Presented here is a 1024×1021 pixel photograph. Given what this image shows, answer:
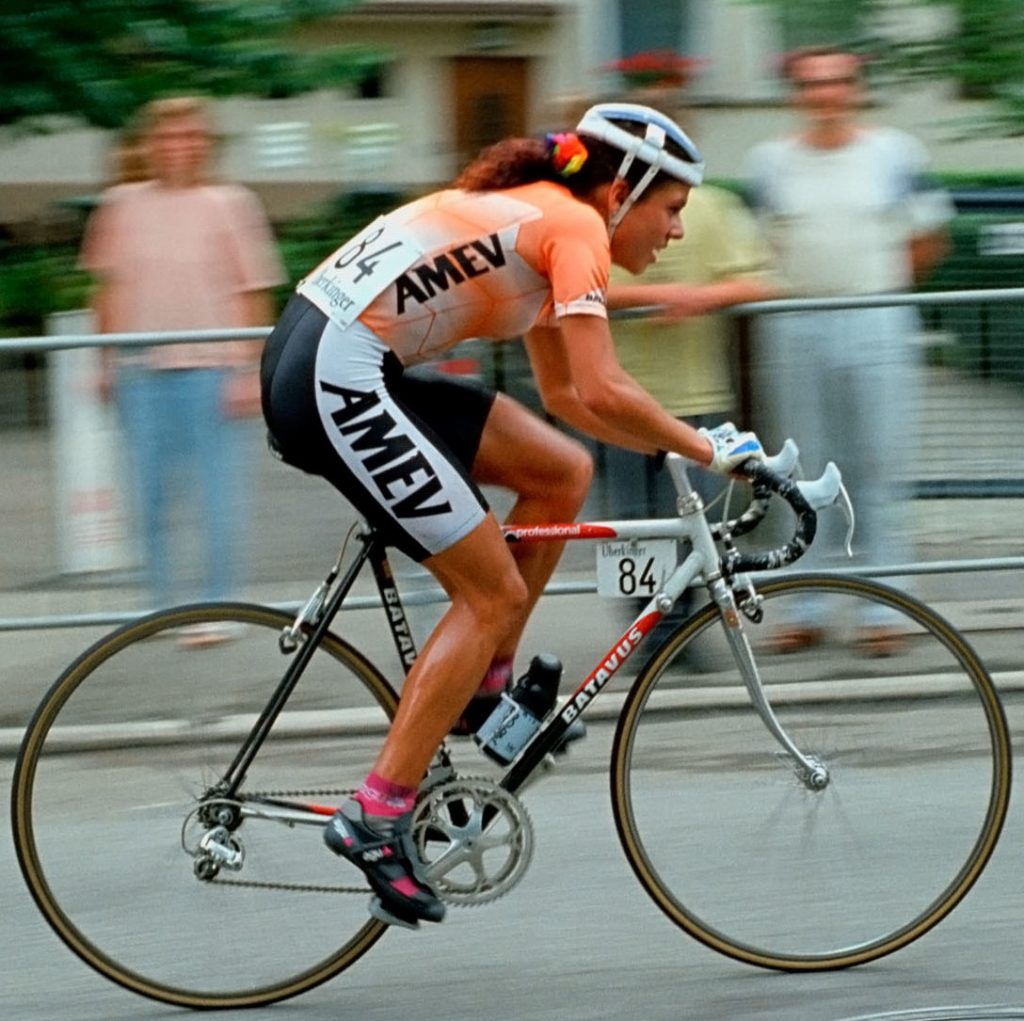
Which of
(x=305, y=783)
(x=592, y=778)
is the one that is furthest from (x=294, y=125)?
(x=305, y=783)

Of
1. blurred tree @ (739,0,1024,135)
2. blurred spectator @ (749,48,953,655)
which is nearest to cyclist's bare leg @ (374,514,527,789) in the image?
blurred spectator @ (749,48,953,655)

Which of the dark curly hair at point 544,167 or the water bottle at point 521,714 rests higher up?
the dark curly hair at point 544,167

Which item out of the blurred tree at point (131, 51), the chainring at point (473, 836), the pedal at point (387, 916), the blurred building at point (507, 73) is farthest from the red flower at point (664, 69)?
the blurred building at point (507, 73)

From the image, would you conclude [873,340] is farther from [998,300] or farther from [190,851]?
[190,851]

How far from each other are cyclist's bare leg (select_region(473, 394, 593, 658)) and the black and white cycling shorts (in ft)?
0.43

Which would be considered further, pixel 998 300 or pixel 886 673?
pixel 998 300

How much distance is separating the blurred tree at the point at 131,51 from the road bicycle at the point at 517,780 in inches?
204

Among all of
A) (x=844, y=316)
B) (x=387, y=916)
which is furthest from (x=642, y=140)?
(x=844, y=316)

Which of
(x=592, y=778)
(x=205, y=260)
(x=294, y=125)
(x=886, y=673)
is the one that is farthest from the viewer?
(x=294, y=125)

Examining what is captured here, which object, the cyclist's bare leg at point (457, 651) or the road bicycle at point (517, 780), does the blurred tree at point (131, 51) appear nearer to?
the road bicycle at point (517, 780)

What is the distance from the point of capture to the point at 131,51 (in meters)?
9.61

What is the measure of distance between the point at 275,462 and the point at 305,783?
212 cm

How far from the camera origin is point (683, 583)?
15.4 feet

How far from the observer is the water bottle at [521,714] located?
4668mm
